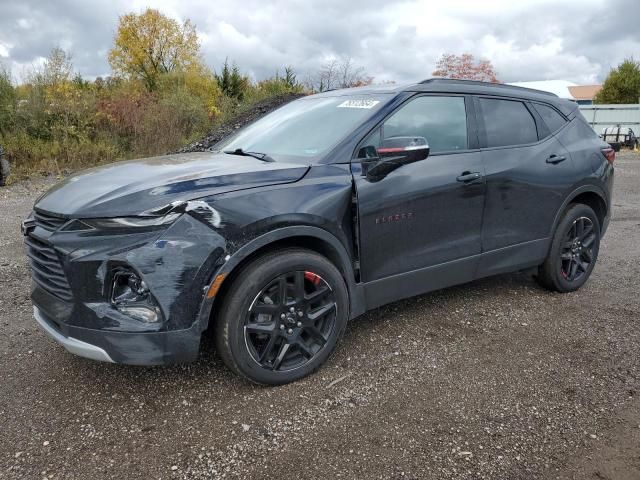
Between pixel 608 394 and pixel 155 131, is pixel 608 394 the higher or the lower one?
the lower one

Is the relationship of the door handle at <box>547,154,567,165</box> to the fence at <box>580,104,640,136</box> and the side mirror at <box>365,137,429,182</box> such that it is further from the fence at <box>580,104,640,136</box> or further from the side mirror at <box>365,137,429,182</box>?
the fence at <box>580,104,640,136</box>

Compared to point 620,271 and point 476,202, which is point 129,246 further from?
point 620,271

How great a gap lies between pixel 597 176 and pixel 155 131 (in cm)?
1291

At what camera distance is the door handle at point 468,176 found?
12.0 ft

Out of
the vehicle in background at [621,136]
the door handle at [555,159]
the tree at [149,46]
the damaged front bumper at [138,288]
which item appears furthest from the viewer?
the tree at [149,46]

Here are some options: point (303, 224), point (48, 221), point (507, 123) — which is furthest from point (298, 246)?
point (507, 123)

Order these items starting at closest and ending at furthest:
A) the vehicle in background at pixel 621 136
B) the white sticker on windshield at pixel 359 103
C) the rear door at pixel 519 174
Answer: the white sticker on windshield at pixel 359 103, the rear door at pixel 519 174, the vehicle in background at pixel 621 136

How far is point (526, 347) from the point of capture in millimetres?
3604

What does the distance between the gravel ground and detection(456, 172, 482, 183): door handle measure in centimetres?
111

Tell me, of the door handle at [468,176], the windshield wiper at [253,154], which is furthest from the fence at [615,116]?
the windshield wiper at [253,154]

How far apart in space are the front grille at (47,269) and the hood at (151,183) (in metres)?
0.21

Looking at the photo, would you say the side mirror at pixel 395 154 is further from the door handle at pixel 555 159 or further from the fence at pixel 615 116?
the fence at pixel 615 116

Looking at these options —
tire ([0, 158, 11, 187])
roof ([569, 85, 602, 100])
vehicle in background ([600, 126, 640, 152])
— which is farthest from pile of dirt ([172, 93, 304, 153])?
roof ([569, 85, 602, 100])

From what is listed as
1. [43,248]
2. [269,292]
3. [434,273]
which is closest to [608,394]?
[434,273]
